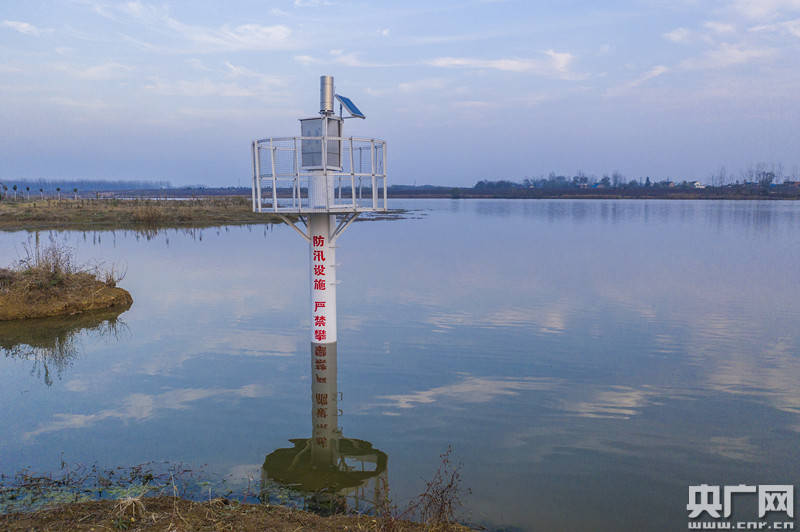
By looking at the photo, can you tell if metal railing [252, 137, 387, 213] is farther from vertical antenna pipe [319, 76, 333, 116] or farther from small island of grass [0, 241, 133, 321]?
small island of grass [0, 241, 133, 321]

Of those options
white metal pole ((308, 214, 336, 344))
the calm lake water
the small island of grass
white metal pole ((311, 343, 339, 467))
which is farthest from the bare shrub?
the small island of grass

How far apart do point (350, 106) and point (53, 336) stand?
10.3m

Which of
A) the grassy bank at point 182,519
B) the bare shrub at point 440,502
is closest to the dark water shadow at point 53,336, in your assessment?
the grassy bank at point 182,519

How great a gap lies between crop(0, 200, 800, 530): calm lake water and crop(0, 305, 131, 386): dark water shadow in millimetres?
102

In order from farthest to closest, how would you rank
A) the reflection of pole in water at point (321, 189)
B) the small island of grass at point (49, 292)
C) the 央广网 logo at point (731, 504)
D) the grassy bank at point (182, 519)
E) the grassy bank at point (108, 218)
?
1. the grassy bank at point (108, 218)
2. the small island of grass at point (49, 292)
3. the reflection of pole in water at point (321, 189)
4. the 央广网 logo at point (731, 504)
5. the grassy bank at point (182, 519)

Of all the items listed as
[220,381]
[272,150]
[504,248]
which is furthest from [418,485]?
[504,248]

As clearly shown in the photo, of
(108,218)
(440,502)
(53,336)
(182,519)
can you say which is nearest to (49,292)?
(53,336)

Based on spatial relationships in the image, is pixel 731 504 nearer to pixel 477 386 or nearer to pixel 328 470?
pixel 477 386

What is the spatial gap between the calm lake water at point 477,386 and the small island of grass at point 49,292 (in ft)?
5.00

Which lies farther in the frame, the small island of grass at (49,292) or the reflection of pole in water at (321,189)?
the small island of grass at (49,292)

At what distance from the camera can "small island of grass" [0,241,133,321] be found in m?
17.5

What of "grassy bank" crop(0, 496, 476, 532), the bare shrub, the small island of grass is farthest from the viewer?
the small island of grass

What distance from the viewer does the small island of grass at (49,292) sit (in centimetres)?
1747

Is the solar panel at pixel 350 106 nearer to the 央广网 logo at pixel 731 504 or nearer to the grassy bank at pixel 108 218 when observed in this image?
the 央广网 logo at pixel 731 504
